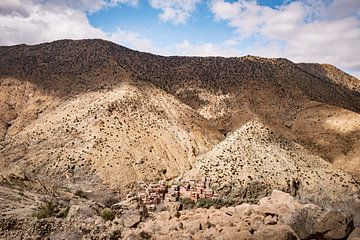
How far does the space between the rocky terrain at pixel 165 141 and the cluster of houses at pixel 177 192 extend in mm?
1880

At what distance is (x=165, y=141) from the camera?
6022 cm

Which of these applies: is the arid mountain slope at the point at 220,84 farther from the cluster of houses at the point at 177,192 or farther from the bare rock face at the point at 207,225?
the bare rock face at the point at 207,225

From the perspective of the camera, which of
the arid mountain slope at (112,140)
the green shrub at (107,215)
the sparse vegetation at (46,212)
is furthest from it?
the arid mountain slope at (112,140)

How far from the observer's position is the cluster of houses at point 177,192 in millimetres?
40506

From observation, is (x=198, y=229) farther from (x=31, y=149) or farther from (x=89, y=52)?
(x=89, y=52)

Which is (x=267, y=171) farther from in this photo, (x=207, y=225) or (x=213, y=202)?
(x=207, y=225)

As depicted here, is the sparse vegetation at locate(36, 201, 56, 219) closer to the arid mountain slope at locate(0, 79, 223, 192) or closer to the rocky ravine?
the rocky ravine

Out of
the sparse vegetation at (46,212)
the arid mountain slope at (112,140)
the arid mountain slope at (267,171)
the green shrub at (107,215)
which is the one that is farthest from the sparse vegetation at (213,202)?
the sparse vegetation at (46,212)

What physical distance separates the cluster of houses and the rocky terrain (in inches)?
74.0

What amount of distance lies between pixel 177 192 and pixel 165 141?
17.5 meters

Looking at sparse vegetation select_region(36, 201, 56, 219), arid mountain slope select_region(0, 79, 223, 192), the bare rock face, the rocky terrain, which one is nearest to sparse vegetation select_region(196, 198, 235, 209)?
the rocky terrain

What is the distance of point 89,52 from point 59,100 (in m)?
16.7

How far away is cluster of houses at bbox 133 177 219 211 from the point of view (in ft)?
133

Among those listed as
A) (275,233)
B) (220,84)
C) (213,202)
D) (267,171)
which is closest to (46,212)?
(275,233)
